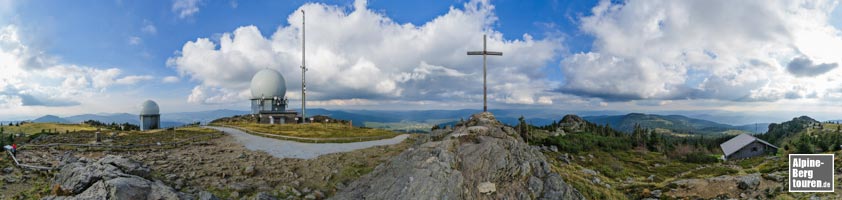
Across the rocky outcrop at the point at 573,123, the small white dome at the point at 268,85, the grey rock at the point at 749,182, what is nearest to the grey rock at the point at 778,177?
the grey rock at the point at 749,182

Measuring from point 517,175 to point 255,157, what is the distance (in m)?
17.2

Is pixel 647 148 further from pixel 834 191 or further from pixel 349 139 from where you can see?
pixel 349 139

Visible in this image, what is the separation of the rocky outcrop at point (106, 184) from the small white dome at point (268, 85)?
5224cm

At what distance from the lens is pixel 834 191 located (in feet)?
64.3

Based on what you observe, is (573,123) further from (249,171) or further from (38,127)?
(38,127)

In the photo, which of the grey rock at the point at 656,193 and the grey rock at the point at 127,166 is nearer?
the grey rock at the point at 127,166

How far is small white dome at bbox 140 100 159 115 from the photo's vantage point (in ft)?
A: 170

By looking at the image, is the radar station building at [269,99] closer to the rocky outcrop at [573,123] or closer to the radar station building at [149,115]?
the radar station building at [149,115]

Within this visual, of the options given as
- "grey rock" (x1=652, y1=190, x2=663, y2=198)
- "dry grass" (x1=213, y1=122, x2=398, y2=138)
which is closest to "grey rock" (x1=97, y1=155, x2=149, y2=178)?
"dry grass" (x1=213, y1=122, x2=398, y2=138)

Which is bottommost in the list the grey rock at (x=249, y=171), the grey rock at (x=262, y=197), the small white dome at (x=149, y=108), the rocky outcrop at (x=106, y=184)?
the grey rock at (x=262, y=197)

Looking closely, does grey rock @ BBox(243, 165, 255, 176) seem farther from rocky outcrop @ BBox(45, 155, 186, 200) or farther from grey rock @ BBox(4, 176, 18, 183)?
grey rock @ BBox(4, 176, 18, 183)

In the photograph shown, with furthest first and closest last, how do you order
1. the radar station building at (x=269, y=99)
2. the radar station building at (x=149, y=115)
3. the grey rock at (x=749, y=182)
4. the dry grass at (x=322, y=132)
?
the radar station building at (x=269, y=99), the radar station building at (x=149, y=115), the dry grass at (x=322, y=132), the grey rock at (x=749, y=182)

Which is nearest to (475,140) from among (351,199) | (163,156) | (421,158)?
(421,158)

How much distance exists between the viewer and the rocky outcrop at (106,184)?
12.3 metres
